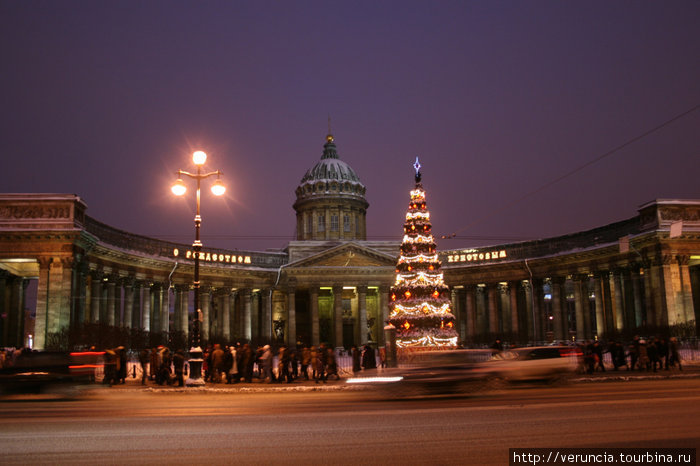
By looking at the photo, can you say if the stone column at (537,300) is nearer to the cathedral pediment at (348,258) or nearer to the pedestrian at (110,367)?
the cathedral pediment at (348,258)

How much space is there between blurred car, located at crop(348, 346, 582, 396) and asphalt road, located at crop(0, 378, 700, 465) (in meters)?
1.01

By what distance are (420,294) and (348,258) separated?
26.2 meters

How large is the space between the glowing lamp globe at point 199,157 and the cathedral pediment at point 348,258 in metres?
41.0

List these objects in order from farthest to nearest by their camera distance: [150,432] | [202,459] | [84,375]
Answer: [84,375] → [150,432] → [202,459]

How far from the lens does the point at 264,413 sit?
14398 mm

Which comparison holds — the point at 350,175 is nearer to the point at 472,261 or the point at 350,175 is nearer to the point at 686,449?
the point at 472,261

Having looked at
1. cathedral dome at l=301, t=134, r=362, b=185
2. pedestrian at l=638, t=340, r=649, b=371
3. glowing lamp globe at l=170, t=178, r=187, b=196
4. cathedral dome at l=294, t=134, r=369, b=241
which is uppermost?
cathedral dome at l=301, t=134, r=362, b=185

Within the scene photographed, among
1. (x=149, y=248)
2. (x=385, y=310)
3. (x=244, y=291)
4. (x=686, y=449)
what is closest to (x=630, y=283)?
(x=385, y=310)

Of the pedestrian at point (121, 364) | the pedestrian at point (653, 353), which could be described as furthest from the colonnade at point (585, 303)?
the pedestrian at point (121, 364)

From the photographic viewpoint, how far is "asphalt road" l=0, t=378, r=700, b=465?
8.80 metres

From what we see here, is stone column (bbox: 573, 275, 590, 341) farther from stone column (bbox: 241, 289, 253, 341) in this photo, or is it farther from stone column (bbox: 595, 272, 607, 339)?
stone column (bbox: 241, 289, 253, 341)

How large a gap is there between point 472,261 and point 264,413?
54906mm

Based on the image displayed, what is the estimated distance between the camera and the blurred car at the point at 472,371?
18031 millimetres

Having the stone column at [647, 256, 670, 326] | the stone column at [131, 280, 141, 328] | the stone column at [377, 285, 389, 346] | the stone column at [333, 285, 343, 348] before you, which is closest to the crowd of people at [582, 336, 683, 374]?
the stone column at [647, 256, 670, 326]
